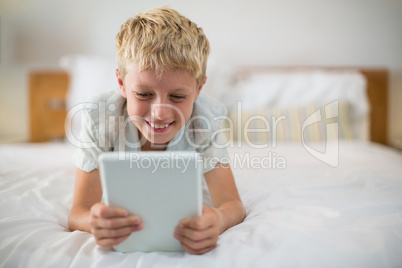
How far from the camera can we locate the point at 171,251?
534 millimetres

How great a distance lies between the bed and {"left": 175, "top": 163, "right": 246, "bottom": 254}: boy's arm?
0.06ft

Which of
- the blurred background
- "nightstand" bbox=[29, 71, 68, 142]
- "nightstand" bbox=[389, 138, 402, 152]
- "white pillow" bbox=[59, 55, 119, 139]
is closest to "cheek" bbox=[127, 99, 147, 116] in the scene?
"white pillow" bbox=[59, 55, 119, 139]

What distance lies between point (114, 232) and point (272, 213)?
318mm

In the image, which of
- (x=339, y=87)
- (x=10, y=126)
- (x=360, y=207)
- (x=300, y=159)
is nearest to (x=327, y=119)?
(x=339, y=87)

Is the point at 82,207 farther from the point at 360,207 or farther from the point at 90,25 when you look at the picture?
the point at 90,25

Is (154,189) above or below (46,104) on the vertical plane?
below

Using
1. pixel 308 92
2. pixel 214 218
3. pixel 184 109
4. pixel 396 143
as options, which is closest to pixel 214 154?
pixel 184 109

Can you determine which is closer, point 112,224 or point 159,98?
point 112,224

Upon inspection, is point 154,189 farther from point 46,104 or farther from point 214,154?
point 46,104

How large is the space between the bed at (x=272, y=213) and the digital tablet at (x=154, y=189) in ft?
0.09

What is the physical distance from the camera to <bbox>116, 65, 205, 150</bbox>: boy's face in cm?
64

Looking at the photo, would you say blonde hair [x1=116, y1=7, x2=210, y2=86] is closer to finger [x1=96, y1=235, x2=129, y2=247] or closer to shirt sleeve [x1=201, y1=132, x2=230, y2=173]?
shirt sleeve [x1=201, y1=132, x2=230, y2=173]

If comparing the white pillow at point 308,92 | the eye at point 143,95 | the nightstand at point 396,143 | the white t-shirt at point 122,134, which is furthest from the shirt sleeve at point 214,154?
the nightstand at point 396,143

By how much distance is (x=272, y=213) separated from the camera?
67cm
